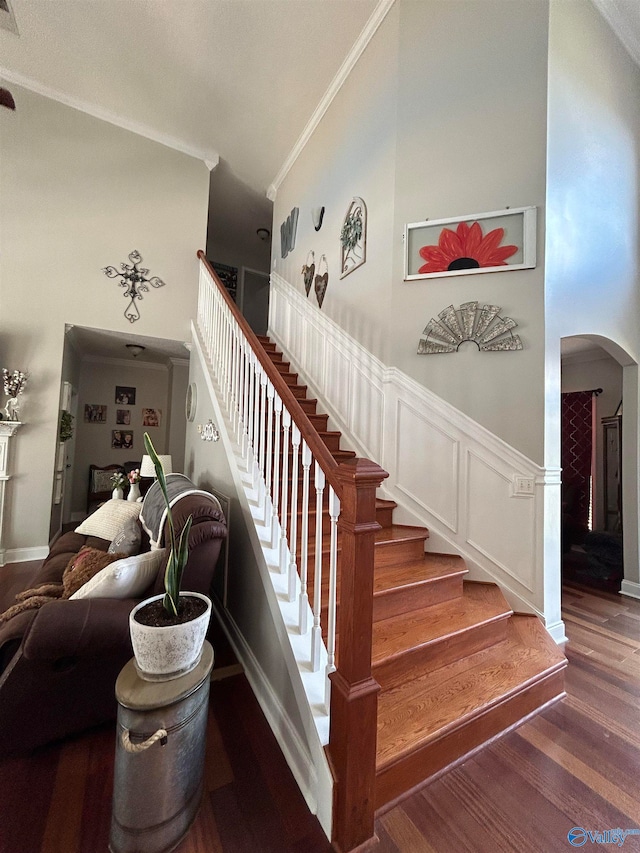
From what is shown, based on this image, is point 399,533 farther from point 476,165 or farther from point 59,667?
point 476,165

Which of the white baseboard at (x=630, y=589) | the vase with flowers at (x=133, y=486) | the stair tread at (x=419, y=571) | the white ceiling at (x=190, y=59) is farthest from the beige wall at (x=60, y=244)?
the white baseboard at (x=630, y=589)

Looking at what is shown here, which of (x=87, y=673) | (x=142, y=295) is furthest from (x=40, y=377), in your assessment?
(x=87, y=673)

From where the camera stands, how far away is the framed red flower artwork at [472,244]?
2330 millimetres

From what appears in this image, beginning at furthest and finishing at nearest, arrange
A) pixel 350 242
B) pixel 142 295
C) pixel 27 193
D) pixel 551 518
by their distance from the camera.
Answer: pixel 142 295 < pixel 27 193 < pixel 350 242 < pixel 551 518

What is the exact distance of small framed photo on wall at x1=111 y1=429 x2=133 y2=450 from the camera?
544cm

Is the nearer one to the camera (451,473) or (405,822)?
(405,822)

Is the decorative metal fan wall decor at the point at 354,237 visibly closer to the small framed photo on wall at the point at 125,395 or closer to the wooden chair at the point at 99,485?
the small framed photo on wall at the point at 125,395

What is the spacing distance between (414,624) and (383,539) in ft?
1.81

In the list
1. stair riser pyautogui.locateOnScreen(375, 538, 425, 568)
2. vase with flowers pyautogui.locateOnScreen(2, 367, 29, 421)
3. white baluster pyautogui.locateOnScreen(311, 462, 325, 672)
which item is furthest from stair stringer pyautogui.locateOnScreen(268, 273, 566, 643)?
vase with flowers pyautogui.locateOnScreen(2, 367, 29, 421)

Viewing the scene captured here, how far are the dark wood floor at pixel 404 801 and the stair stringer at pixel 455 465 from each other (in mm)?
638

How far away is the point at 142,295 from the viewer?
407 cm

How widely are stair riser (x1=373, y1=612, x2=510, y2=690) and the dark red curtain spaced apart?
3.03 meters

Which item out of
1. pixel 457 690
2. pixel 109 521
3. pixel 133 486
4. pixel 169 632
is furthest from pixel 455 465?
pixel 133 486

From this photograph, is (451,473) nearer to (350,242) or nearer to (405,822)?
(405,822)
